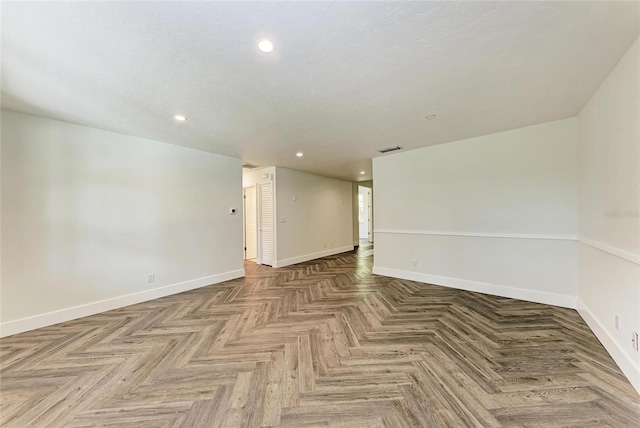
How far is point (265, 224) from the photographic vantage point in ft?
20.5

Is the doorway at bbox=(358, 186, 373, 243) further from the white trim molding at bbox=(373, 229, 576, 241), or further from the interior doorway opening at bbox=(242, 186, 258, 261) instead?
the white trim molding at bbox=(373, 229, 576, 241)

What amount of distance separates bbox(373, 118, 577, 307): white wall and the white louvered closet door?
2.63 m

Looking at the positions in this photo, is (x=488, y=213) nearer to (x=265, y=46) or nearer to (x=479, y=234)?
(x=479, y=234)

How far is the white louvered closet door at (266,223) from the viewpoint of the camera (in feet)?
20.0

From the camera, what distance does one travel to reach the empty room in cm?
162

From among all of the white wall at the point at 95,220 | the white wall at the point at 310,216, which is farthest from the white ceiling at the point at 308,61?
the white wall at the point at 310,216

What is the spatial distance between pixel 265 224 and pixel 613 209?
227 inches

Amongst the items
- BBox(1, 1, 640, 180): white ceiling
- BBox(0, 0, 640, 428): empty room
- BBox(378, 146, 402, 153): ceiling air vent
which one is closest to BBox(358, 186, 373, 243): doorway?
BBox(0, 0, 640, 428): empty room

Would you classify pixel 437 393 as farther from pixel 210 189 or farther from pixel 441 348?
pixel 210 189

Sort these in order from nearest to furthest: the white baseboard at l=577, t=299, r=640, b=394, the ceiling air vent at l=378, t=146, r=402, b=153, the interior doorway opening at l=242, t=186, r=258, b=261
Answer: the white baseboard at l=577, t=299, r=640, b=394 < the ceiling air vent at l=378, t=146, r=402, b=153 < the interior doorway opening at l=242, t=186, r=258, b=261

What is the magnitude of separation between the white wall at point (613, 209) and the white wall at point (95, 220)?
5.30 meters

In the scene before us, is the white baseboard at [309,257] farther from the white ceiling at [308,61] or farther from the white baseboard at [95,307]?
the white ceiling at [308,61]

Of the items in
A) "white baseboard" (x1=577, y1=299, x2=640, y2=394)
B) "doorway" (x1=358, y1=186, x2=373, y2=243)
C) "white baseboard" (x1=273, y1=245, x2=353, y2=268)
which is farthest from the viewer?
"doorway" (x1=358, y1=186, x2=373, y2=243)

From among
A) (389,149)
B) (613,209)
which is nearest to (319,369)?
(613,209)
